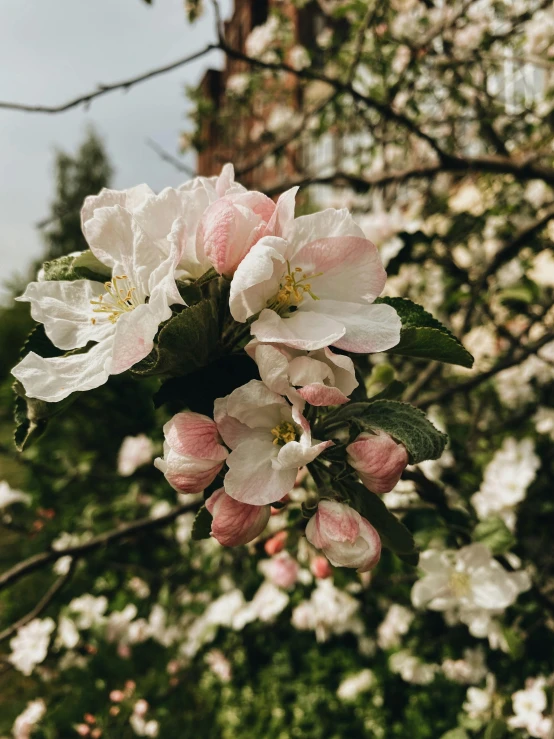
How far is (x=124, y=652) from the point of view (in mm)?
3055

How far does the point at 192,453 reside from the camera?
25.9 inches

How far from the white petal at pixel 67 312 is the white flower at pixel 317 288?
0.68ft

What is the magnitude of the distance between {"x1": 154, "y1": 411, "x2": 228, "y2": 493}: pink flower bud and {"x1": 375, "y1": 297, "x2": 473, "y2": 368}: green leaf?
242mm

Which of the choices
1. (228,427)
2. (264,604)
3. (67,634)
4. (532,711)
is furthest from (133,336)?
(67,634)

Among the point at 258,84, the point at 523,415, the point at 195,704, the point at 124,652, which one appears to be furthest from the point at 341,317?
the point at 258,84

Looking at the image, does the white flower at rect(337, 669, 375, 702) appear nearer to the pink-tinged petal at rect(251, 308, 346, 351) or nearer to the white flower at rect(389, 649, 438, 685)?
the white flower at rect(389, 649, 438, 685)

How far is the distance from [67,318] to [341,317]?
36 cm

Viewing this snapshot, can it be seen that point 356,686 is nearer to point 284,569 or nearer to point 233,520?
point 284,569

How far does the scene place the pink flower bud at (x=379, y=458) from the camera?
66 cm

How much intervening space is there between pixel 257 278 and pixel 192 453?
0.68ft

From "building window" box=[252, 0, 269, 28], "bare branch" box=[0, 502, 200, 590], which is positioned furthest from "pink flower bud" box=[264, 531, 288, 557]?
"building window" box=[252, 0, 269, 28]

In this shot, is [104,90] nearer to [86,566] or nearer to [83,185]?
[86,566]

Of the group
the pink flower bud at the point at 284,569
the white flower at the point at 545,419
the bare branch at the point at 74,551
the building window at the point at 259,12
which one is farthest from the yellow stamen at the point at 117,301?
the building window at the point at 259,12

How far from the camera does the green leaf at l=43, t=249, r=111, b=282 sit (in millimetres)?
814
